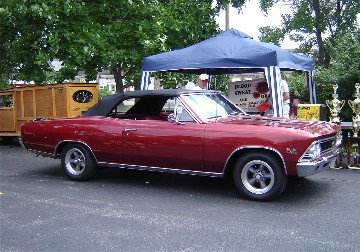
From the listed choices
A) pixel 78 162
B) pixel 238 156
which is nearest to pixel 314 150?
pixel 238 156

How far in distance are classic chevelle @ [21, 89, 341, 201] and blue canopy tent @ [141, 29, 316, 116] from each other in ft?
7.50

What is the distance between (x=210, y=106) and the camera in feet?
20.6

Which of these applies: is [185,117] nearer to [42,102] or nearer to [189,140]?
[189,140]

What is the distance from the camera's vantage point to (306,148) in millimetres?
5039

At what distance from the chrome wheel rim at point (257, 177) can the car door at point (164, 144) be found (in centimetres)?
63

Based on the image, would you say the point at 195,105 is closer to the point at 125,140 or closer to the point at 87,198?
the point at 125,140

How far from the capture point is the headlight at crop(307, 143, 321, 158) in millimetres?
5125

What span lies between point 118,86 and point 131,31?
2.34 metres

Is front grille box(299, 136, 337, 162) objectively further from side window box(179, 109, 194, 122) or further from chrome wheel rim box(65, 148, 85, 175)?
chrome wheel rim box(65, 148, 85, 175)

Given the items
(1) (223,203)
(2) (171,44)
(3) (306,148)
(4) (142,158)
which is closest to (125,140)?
(4) (142,158)

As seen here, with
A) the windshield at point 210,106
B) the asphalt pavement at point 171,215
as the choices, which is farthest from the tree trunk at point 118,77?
the windshield at point 210,106

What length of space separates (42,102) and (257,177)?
7.95m

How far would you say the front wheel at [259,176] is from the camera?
5242 mm

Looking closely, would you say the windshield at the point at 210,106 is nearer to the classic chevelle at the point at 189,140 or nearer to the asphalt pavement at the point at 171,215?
the classic chevelle at the point at 189,140
